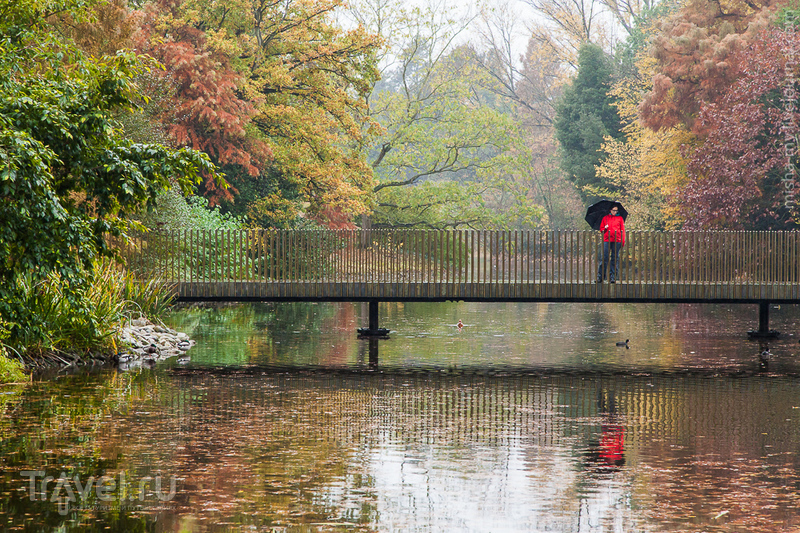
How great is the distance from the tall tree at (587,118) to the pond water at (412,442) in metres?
32.0

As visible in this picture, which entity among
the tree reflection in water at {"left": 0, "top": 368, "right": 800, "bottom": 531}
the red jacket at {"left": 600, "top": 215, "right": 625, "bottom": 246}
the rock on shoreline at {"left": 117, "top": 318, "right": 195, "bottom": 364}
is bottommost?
the tree reflection in water at {"left": 0, "top": 368, "right": 800, "bottom": 531}

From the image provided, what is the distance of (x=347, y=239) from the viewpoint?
60.5 feet

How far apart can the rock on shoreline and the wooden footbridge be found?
51.7 inches

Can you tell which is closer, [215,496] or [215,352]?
[215,496]

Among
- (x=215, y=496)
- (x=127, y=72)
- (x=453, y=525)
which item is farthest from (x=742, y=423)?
(x=127, y=72)

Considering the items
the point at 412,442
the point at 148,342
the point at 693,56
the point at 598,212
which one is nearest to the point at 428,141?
the point at 693,56

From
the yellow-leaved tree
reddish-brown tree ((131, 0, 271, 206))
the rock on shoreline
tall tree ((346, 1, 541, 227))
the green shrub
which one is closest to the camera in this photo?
the green shrub

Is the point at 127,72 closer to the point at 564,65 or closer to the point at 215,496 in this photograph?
the point at 215,496

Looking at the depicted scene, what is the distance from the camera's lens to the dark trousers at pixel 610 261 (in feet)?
58.1

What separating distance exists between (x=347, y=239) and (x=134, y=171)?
7719 mm

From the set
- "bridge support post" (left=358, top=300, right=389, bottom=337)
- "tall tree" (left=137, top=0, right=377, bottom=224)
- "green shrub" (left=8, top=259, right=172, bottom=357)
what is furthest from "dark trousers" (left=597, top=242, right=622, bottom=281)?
"tall tree" (left=137, top=0, right=377, bottom=224)

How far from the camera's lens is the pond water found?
20.3 ft

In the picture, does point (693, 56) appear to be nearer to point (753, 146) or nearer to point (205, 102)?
point (753, 146)

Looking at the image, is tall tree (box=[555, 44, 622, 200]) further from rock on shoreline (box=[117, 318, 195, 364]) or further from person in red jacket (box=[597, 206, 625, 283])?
rock on shoreline (box=[117, 318, 195, 364])
